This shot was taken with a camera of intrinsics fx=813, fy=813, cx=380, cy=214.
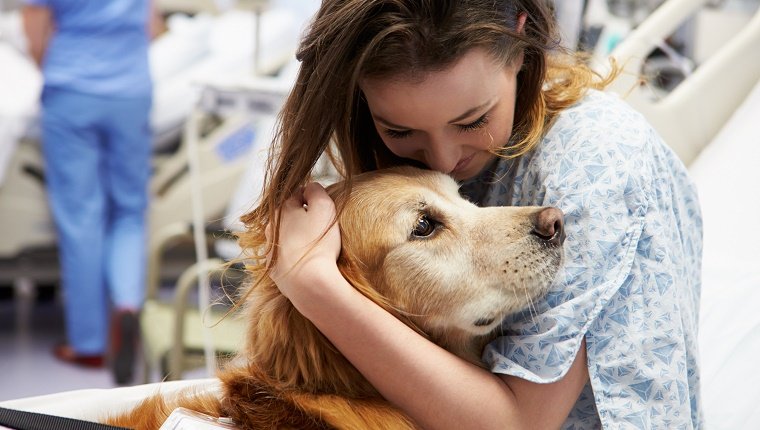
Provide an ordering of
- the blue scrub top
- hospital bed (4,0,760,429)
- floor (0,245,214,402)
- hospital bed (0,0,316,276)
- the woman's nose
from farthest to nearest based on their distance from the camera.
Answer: hospital bed (0,0,316,276) < the blue scrub top < floor (0,245,214,402) < hospital bed (4,0,760,429) < the woman's nose

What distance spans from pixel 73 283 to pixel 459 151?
2930mm

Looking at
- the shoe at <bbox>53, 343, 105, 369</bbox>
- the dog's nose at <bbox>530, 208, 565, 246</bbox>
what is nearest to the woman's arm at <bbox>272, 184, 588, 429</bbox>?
the dog's nose at <bbox>530, 208, 565, 246</bbox>

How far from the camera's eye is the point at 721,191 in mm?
2066

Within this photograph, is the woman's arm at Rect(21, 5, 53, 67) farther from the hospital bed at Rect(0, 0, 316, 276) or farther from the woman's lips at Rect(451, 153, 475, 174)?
the woman's lips at Rect(451, 153, 475, 174)

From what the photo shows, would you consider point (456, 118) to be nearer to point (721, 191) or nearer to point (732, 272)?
point (732, 272)

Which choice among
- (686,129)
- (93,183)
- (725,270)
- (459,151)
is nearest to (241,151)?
(93,183)

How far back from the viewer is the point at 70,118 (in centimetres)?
360

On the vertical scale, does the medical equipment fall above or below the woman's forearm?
above

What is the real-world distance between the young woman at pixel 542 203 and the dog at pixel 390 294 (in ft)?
0.13

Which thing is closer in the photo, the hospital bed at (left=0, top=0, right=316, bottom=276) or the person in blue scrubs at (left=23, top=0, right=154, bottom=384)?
the person in blue scrubs at (left=23, top=0, right=154, bottom=384)

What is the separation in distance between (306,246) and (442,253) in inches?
9.1

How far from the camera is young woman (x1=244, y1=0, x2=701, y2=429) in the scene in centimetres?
111

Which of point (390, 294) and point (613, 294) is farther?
point (390, 294)

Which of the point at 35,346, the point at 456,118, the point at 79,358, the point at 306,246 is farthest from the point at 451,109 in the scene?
the point at 35,346
